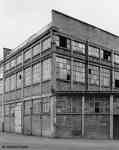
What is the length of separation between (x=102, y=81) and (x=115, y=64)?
14.0ft

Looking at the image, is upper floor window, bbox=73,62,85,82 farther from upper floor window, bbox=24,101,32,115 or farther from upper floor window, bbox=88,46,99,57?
upper floor window, bbox=24,101,32,115

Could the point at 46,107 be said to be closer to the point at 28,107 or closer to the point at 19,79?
the point at 28,107

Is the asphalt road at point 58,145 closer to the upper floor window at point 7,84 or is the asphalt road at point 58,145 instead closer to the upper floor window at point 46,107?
the upper floor window at point 46,107

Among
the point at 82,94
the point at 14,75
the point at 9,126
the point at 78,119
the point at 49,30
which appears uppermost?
the point at 49,30

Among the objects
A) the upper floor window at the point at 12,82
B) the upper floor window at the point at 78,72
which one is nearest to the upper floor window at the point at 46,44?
the upper floor window at the point at 78,72

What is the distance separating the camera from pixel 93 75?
3434cm

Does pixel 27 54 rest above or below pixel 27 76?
above

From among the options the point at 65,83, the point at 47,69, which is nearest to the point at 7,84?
the point at 47,69

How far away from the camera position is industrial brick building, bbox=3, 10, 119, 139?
91.1 feet

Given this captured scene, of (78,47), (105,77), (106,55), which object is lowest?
(105,77)

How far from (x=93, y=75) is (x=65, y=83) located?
584cm

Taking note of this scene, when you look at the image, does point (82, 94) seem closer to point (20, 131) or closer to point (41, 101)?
point (41, 101)

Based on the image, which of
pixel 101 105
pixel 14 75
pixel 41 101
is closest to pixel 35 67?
pixel 41 101

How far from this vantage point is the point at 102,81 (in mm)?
35625
